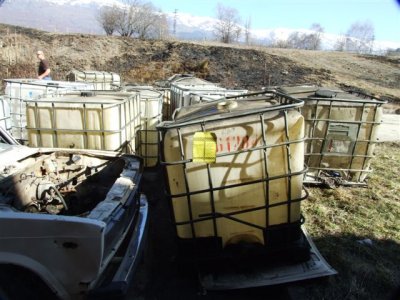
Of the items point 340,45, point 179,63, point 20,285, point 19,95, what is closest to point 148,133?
point 19,95

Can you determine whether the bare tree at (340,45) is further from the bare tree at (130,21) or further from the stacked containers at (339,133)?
the stacked containers at (339,133)

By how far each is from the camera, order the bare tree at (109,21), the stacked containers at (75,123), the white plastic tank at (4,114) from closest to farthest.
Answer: the stacked containers at (75,123) < the white plastic tank at (4,114) < the bare tree at (109,21)

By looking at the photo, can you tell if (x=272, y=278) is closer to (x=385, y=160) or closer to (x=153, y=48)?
(x=385, y=160)

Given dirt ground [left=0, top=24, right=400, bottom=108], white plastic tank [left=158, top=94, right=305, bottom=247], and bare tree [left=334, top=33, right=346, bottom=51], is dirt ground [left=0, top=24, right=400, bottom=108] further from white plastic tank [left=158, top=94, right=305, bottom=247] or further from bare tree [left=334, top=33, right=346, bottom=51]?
bare tree [left=334, top=33, right=346, bottom=51]

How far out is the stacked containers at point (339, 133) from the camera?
5.41 metres

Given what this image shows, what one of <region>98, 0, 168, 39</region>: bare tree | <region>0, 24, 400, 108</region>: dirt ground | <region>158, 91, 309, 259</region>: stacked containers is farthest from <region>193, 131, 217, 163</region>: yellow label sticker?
<region>98, 0, 168, 39</region>: bare tree

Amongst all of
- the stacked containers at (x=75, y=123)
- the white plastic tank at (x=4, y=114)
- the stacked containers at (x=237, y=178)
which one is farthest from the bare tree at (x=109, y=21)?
the stacked containers at (x=237, y=178)

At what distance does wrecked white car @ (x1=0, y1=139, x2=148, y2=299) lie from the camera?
7.47 feet

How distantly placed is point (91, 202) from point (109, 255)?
3.79 ft

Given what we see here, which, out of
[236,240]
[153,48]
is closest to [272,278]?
[236,240]

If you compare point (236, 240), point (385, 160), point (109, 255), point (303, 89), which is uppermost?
point (303, 89)

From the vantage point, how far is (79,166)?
12.5 ft

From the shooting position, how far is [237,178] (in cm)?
314

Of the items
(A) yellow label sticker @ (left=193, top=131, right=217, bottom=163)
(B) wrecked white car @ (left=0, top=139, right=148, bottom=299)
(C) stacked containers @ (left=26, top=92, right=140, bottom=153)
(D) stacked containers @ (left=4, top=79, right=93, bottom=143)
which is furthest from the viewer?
(D) stacked containers @ (left=4, top=79, right=93, bottom=143)
